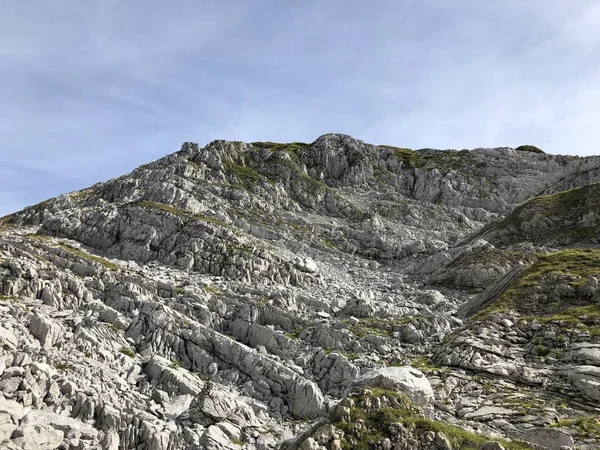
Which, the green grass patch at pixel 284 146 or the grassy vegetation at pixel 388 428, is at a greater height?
the green grass patch at pixel 284 146

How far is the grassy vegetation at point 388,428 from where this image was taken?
15.9m

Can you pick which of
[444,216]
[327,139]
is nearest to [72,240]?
[444,216]

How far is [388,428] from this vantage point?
53.8ft

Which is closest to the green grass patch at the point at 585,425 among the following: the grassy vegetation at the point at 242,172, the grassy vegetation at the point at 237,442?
the grassy vegetation at the point at 237,442

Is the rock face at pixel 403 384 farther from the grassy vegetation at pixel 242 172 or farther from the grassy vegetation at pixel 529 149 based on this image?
the grassy vegetation at pixel 529 149

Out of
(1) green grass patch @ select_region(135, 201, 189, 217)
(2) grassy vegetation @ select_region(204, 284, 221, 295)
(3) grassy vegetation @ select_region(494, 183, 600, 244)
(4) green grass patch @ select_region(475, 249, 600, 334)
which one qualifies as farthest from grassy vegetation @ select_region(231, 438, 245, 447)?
(3) grassy vegetation @ select_region(494, 183, 600, 244)

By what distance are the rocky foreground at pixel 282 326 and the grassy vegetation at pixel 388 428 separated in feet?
0.23

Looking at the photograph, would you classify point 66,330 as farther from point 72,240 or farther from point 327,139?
point 327,139

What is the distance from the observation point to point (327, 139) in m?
127

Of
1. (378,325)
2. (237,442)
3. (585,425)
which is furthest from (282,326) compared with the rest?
(585,425)

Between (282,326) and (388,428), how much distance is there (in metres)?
24.5

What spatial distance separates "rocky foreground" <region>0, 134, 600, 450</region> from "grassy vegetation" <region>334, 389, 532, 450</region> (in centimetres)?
7

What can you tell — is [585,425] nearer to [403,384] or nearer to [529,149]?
[403,384]

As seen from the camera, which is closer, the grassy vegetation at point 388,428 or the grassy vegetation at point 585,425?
the grassy vegetation at point 388,428
